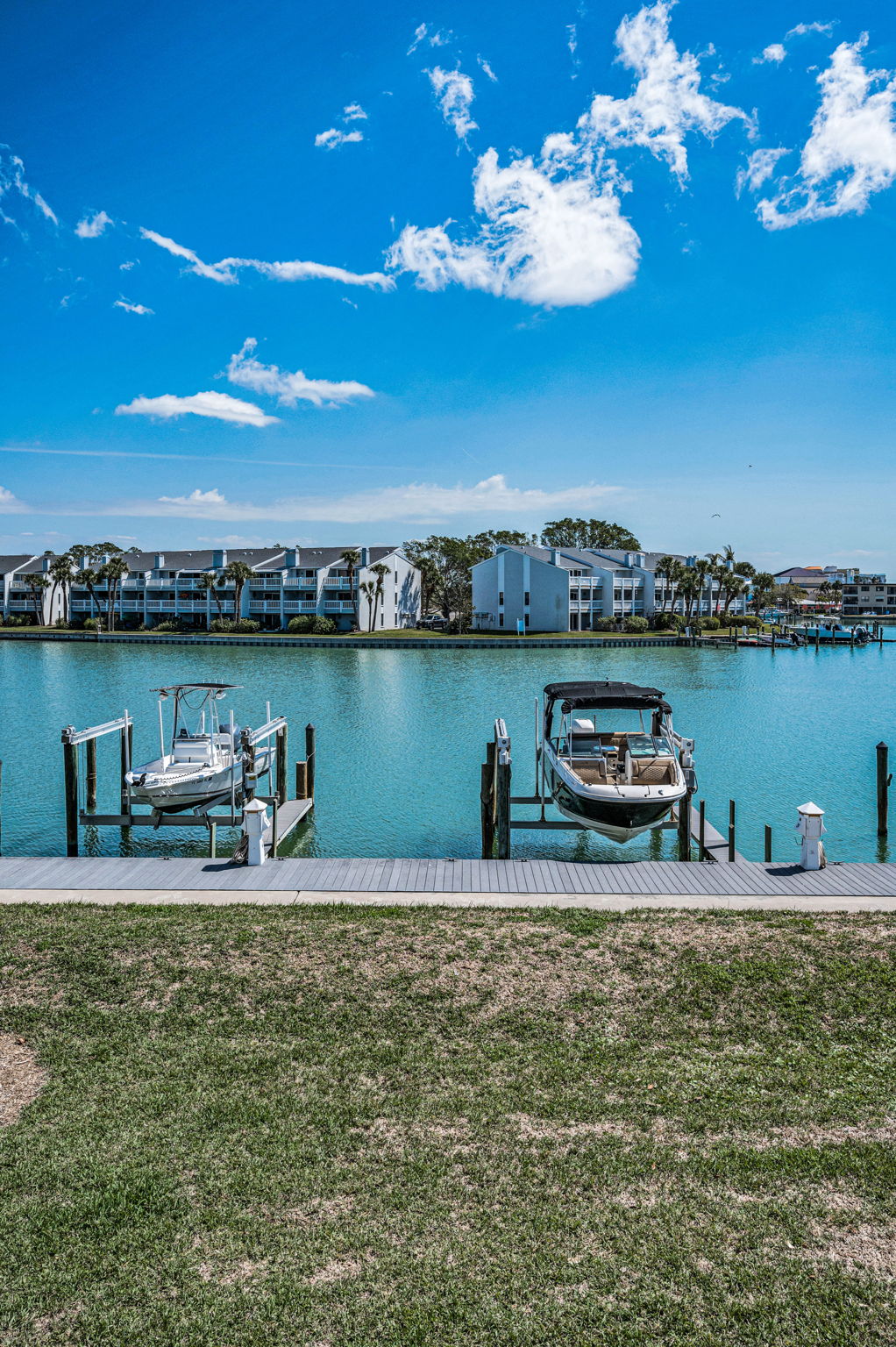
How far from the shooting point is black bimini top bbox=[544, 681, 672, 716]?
19.8m

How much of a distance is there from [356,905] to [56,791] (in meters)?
16.0

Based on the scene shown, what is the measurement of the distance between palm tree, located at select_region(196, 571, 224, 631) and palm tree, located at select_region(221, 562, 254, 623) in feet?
4.22

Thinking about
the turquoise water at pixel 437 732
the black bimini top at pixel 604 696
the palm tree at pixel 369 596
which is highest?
the palm tree at pixel 369 596

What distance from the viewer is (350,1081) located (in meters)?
7.36

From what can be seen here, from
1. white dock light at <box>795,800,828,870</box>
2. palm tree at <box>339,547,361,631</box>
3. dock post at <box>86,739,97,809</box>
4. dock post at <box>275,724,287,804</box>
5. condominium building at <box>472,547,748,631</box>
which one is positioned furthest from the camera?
condominium building at <box>472,547,748,631</box>

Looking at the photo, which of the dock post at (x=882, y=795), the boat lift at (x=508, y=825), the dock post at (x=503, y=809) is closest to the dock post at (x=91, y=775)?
the boat lift at (x=508, y=825)

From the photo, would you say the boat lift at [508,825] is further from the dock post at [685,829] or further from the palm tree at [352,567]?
the palm tree at [352,567]

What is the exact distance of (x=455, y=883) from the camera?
13195 millimetres

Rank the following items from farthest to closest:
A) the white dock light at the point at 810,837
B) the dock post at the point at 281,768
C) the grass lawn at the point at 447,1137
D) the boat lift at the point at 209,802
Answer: the dock post at the point at 281,768, the boat lift at the point at 209,802, the white dock light at the point at 810,837, the grass lawn at the point at 447,1137

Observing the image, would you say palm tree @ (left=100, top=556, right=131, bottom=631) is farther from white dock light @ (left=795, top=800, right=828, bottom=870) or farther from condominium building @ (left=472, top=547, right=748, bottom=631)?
white dock light @ (left=795, top=800, right=828, bottom=870)

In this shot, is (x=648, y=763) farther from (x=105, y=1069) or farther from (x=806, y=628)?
(x=806, y=628)

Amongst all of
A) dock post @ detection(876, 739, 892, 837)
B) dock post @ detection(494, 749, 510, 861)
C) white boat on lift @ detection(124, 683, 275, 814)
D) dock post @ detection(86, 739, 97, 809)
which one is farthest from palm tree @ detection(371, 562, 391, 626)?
dock post @ detection(494, 749, 510, 861)

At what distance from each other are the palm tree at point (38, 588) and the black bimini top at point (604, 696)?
335 feet

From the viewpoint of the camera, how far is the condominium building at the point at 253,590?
98.4 m
